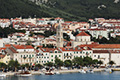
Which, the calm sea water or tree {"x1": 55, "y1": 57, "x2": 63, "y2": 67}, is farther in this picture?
tree {"x1": 55, "y1": 57, "x2": 63, "y2": 67}

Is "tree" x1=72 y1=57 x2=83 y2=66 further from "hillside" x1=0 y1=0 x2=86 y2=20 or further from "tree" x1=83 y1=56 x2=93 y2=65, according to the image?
"hillside" x1=0 y1=0 x2=86 y2=20

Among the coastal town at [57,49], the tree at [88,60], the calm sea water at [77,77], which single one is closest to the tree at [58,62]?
the coastal town at [57,49]

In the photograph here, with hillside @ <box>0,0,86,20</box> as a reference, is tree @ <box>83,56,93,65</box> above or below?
below

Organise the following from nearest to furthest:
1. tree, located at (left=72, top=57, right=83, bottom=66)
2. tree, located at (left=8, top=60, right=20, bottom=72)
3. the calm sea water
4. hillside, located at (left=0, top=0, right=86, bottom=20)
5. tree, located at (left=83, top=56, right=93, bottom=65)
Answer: the calm sea water
tree, located at (left=8, top=60, right=20, bottom=72)
tree, located at (left=72, top=57, right=83, bottom=66)
tree, located at (left=83, top=56, right=93, bottom=65)
hillside, located at (left=0, top=0, right=86, bottom=20)

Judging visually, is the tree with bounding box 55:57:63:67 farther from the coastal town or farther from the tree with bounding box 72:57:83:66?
the tree with bounding box 72:57:83:66

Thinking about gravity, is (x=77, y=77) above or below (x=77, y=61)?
below

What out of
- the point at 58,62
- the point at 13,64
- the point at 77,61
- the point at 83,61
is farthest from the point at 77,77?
the point at 83,61

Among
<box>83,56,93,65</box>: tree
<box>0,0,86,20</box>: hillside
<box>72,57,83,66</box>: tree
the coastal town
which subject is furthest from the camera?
<box>0,0,86,20</box>: hillside

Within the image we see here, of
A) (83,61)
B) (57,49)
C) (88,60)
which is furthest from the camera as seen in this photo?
(57,49)

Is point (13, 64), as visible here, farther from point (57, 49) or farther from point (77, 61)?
point (77, 61)

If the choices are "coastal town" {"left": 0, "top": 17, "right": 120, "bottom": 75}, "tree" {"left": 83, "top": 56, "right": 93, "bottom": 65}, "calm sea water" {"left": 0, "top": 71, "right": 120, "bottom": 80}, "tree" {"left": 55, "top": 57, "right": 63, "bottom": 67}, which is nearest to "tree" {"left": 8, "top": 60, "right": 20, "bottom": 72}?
"coastal town" {"left": 0, "top": 17, "right": 120, "bottom": 75}

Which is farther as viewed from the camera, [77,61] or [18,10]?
[18,10]

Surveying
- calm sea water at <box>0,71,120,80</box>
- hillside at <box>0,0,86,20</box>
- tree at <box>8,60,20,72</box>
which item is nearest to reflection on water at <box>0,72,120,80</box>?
calm sea water at <box>0,71,120,80</box>

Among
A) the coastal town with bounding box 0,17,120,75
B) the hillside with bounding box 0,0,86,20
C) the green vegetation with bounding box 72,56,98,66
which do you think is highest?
the hillside with bounding box 0,0,86,20
